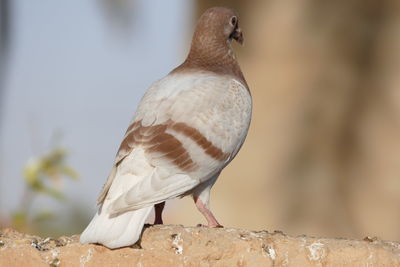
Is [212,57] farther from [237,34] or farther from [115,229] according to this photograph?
[115,229]

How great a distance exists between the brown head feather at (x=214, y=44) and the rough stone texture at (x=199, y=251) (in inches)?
65.6

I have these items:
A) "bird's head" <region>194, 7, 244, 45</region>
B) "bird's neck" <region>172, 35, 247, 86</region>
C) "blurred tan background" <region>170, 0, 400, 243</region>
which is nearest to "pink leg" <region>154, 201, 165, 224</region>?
"bird's neck" <region>172, 35, 247, 86</region>

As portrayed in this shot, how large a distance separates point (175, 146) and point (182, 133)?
11 cm

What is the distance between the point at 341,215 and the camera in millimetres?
13195

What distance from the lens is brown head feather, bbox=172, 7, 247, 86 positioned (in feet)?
21.4

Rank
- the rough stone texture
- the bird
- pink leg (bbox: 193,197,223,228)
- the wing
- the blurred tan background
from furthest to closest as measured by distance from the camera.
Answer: the blurred tan background → pink leg (bbox: 193,197,223,228) → the wing → the bird → the rough stone texture

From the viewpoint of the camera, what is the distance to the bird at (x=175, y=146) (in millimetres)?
5270

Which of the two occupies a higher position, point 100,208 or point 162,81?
point 162,81

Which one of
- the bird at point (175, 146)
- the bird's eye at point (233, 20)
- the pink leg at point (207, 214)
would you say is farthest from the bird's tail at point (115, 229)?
the bird's eye at point (233, 20)

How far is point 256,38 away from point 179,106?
24.7 ft

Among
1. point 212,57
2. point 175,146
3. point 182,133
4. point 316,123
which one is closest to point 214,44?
point 212,57

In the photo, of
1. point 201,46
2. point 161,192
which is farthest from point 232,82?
point 161,192

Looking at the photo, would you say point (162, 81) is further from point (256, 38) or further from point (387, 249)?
point (256, 38)

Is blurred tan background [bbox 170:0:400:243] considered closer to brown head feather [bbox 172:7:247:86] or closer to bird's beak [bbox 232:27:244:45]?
bird's beak [bbox 232:27:244:45]
